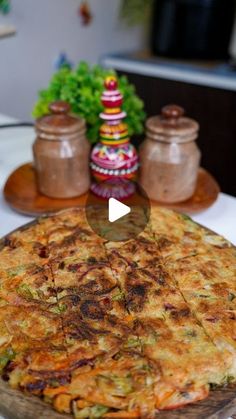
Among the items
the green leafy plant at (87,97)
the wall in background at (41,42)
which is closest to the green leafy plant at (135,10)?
the wall in background at (41,42)

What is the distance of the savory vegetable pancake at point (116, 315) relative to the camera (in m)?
0.58

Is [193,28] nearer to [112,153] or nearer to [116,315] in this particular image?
[112,153]

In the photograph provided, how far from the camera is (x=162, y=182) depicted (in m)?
1.06

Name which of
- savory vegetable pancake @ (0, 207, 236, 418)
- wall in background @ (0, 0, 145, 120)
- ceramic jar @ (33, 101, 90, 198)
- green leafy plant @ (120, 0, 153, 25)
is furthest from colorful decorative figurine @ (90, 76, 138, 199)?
green leafy plant @ (120, 0, 153, 25)

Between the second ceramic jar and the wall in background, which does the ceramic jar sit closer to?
the second ceramic jar

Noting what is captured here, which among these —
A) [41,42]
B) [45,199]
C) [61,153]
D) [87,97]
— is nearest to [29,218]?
[45,199]

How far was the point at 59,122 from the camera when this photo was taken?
1.03m

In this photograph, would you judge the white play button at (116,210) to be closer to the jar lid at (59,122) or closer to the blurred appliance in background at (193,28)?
the jar lid at (59,122)

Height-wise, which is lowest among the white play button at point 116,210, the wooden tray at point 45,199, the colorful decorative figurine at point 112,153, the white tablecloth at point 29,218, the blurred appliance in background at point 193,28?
the white tablecloth at point 29,218

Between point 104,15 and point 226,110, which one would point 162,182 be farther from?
A: point 104,15

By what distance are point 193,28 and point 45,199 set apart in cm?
167

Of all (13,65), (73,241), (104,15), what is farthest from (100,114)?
(104,15)

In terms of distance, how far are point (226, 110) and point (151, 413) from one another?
1938 millimetres

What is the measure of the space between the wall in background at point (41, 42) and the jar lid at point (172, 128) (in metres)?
1.33
